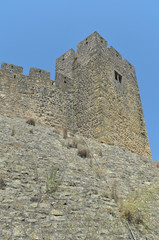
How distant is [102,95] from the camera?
11.5 metres

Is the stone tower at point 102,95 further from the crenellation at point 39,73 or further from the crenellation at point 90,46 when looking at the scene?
the crenellation at point 39,73

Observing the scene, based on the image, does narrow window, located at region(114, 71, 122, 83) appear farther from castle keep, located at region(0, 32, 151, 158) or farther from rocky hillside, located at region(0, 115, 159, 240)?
rocky hillside, located at region(0, 115, 159, 240)

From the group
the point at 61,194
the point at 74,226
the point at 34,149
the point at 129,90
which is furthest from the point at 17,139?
the point at 129,90

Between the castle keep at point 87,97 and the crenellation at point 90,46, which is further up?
the crenellation at point 90,46

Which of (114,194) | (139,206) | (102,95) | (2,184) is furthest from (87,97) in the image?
(2,184)

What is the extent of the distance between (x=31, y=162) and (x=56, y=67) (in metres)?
11.3

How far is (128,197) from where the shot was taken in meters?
5.83

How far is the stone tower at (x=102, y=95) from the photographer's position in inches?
444

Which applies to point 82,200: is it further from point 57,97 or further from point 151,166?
point 57,97

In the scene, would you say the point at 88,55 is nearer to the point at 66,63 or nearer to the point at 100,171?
the point at 66,63

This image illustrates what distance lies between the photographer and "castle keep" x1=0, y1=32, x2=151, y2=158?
11.1 meters

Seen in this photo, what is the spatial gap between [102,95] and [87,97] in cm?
107

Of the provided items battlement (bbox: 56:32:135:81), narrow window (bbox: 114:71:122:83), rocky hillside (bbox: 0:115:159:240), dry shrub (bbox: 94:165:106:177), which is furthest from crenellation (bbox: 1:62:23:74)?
dry shrub (bbox: 94:165:106:177)

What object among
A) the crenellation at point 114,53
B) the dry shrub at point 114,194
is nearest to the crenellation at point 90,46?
the crenellation at point 114,53
